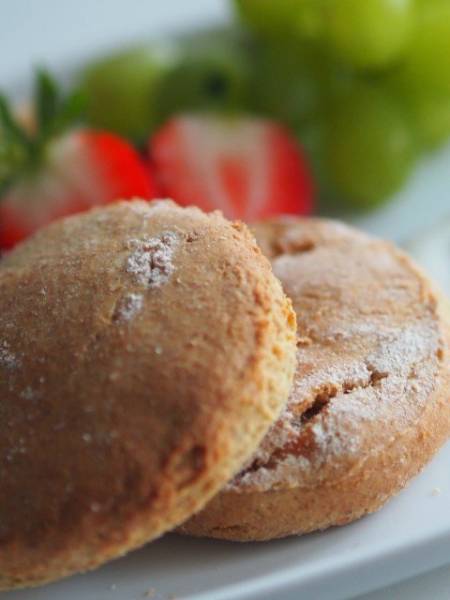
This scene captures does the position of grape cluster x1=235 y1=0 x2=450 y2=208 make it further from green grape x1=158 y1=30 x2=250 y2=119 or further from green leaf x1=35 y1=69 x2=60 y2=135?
green leaf x1=35 y1=69 x2=60 y2=135

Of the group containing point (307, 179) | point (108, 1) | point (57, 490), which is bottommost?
point (57, 490)

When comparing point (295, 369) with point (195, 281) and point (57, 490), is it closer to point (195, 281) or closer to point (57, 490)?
point (195, 281)

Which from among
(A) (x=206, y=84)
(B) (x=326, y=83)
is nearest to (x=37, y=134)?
(A) (x=206, y=84)

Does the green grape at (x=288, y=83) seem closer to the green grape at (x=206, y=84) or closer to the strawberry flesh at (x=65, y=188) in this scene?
the green grape at (x=206, y=84)

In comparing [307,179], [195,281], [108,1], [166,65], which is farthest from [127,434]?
[108,1]

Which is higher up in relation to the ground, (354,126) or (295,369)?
(354,126)

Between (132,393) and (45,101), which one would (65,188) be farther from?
(132,393)

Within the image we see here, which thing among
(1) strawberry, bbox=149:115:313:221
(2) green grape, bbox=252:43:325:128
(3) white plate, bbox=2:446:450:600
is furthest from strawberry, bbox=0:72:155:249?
→ (3) white plate, bbox=2:446:450:600
